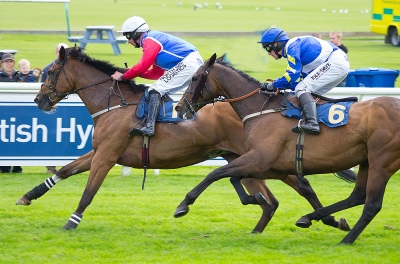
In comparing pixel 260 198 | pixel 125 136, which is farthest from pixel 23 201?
pixel 260 198

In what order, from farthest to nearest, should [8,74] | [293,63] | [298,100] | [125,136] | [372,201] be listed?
[8,74], [125,136], [298,100], [293,63], [372,201]

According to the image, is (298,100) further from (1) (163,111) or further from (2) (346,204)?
(1) (163,111)

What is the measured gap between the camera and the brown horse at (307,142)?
614 centimetres

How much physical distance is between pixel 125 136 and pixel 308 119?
5.98ft

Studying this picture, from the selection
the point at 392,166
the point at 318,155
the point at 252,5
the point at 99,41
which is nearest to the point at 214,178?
the point at 318,155

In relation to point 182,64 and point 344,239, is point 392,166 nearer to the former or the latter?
point 344,239

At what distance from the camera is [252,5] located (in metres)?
40.6

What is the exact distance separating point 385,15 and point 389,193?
53.3 feet

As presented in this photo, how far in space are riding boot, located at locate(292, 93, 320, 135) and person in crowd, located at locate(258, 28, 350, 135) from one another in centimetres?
1

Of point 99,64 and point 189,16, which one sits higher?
point 99,64

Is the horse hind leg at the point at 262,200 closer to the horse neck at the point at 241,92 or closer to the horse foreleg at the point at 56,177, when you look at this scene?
the horse neck at the point at 241,92

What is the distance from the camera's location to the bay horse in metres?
6.84

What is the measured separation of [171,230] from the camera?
6809 mm

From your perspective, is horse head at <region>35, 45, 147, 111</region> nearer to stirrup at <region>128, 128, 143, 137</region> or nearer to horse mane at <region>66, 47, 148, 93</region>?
horse mane at <region>66, 47, 148, 93</region>
